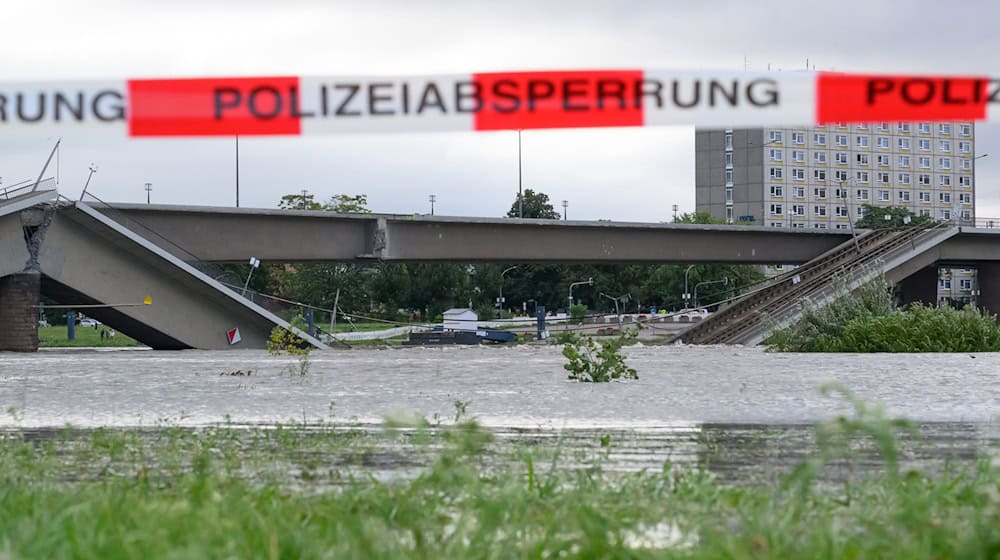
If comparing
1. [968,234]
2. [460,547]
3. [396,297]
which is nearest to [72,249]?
[460,547]

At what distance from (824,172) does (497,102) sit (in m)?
129

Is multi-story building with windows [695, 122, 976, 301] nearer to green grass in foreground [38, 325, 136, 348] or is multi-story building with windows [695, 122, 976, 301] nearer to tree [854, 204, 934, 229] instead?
tree [854, 204, 934, 229]

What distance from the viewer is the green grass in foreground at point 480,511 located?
10.5 ft

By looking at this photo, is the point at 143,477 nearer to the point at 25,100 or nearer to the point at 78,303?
the point at 25,100

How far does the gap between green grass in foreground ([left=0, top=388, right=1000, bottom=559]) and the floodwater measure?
396mm

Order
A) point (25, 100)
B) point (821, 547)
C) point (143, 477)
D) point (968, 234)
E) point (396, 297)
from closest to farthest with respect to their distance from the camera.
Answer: point (821, 547), point (143, 477), point (25, 100), point (968, 234), point (396, 297)

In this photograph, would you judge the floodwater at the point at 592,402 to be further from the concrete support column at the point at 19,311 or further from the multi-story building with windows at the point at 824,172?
the multi-story building with windows at the point at 824,172

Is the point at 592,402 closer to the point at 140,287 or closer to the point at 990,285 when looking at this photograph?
the point at 140,287

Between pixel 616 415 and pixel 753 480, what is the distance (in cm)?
380

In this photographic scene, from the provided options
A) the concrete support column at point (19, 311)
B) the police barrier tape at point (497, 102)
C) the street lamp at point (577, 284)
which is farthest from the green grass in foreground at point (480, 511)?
the street lamp at point (577, 284)

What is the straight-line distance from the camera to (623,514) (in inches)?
157

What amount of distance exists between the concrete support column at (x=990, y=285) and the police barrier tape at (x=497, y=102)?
184ft

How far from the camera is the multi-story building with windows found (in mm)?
131750

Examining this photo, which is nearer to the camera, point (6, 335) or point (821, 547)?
point (821, 547)
